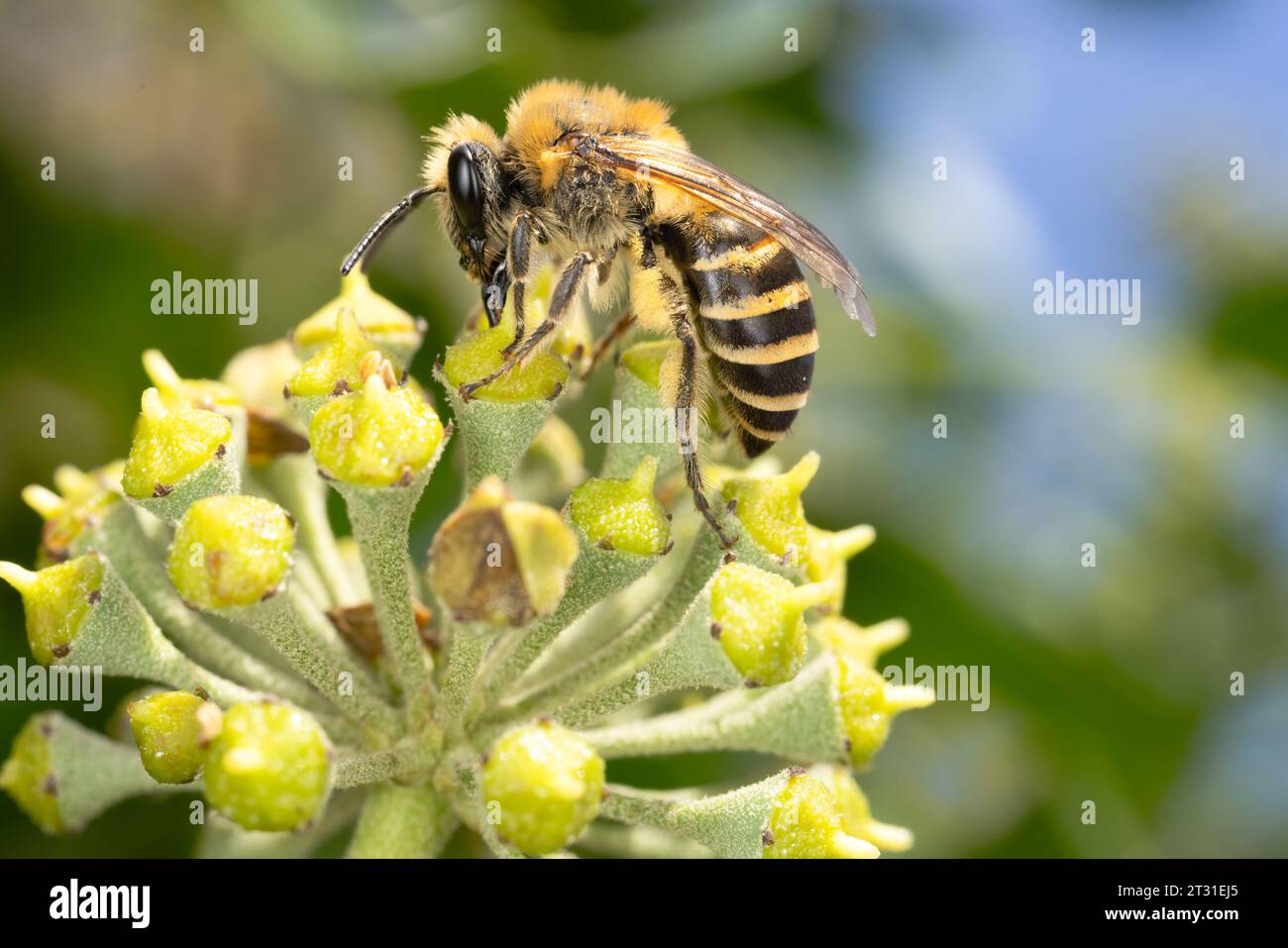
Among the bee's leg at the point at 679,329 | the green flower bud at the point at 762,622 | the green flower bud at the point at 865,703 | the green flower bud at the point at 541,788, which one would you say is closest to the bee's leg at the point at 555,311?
the bee's leg at the point at 679,329

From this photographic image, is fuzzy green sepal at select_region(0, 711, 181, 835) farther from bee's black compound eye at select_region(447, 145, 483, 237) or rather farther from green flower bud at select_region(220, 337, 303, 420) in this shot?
bee's black compound eye at select_region(447, 145, 483, 237)

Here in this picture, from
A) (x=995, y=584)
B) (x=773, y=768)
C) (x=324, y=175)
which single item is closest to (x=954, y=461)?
(x=995, y=584)

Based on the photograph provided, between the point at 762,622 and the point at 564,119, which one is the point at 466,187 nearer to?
the point at 564,119

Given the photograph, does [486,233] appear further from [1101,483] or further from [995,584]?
[1101,483]

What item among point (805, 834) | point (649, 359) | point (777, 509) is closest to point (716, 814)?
point (805, 834)

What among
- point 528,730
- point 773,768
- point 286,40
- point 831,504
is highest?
point 286,40
